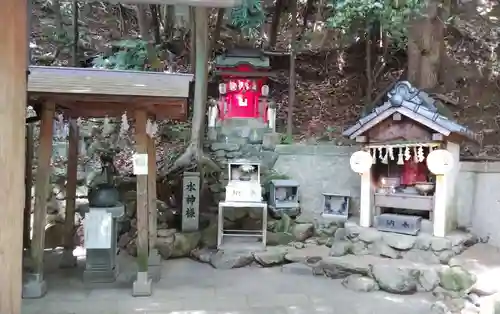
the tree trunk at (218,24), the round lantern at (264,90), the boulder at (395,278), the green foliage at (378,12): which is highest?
the tree trunk at (218,24)

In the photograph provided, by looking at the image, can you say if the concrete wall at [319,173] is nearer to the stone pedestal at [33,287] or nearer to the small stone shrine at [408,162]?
the small stone shrine at [408,162]

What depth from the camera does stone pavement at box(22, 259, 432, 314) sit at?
5566mm

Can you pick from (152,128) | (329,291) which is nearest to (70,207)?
(152,128)

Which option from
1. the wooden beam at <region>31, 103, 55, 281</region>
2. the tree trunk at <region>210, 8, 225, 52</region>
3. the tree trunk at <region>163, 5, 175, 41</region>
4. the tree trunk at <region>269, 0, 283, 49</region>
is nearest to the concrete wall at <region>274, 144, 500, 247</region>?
the tree trunk at <region>210, 8, 225, 52</region>

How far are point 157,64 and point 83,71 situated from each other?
580 centimetres

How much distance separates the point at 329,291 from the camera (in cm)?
648

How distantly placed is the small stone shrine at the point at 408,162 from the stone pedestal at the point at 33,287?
18.2 feet

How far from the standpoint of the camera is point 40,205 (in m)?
5.88

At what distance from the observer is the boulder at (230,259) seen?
7.82 metres

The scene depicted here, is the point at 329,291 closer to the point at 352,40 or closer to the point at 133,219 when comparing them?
the point at 133,219

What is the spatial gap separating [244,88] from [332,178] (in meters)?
3.87

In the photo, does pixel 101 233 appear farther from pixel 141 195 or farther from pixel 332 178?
pixel 332 178

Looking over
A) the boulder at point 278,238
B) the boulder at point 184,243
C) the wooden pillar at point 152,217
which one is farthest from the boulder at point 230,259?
the wooden pillar at point 152,217

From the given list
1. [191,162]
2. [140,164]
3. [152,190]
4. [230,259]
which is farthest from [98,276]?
[191,162]
